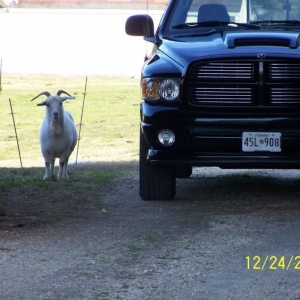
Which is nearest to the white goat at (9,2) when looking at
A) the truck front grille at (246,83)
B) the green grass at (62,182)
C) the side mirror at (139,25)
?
the green grass at (62,182)

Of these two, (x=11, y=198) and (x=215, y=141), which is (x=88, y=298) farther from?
(x=11, y=198)

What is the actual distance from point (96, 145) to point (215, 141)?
498 inches

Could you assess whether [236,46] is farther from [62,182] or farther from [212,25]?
[62,182]

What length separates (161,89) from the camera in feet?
31.7

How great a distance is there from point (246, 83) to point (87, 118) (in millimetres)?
18582

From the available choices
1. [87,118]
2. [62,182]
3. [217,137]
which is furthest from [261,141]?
[87,118]

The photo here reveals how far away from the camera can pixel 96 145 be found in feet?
72.5

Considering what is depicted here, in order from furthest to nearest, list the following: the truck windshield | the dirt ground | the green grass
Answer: the green grass
the truck windshield
the dirt ground

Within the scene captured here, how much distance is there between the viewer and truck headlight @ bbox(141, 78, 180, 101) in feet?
31.5

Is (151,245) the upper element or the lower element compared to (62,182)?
upper

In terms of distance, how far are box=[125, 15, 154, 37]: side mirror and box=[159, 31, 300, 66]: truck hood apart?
86cm

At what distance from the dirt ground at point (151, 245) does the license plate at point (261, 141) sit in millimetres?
588
